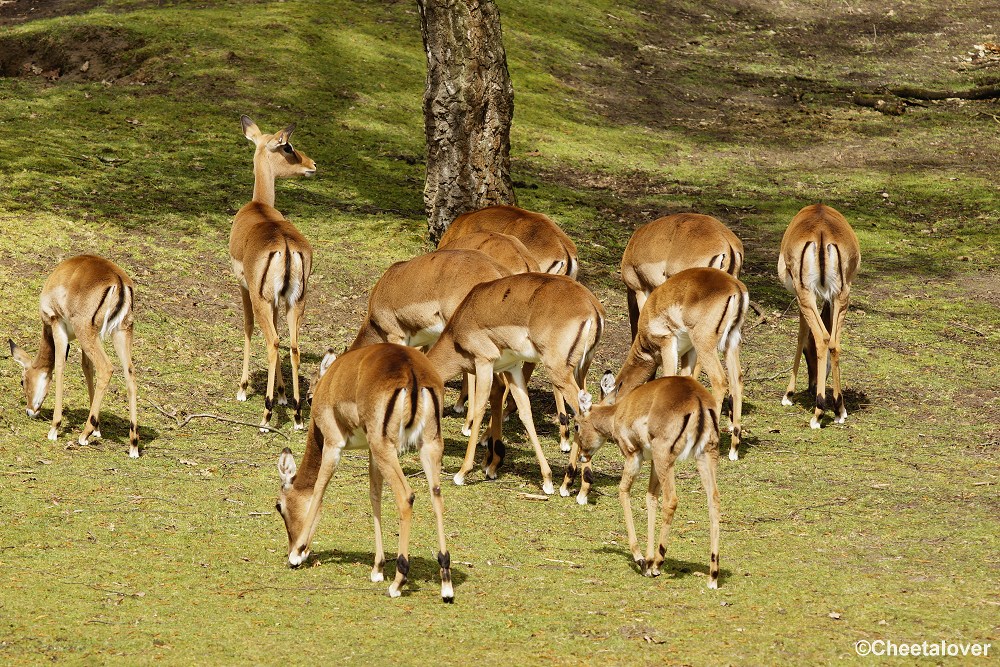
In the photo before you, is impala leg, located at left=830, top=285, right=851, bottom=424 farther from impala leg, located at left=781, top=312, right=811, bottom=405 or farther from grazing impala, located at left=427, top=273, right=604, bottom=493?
grazing impala, located at left=427, top=273, right=604, bottom=493

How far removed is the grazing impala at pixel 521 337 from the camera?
8570 millimetres

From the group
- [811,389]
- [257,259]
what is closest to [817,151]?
[811,389]

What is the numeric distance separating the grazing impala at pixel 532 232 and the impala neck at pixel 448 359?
190cm

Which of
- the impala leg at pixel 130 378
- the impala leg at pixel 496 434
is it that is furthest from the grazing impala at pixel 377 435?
the impala leg at pixel 130 378

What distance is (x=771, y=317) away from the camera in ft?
44.2

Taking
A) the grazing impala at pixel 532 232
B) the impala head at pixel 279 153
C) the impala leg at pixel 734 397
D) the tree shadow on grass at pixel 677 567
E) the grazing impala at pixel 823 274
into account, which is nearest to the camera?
the tree shadow on grass at pixel 677 567

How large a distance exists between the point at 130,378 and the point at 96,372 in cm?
25

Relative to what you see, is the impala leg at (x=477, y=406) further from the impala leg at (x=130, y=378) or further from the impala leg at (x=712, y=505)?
the impala leg at (x=130, y=378)

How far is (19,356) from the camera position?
9.63 m

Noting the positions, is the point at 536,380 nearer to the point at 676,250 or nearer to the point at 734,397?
the point at 676,250

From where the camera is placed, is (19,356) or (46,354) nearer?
(46,354)

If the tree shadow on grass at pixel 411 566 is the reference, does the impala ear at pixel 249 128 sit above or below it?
above

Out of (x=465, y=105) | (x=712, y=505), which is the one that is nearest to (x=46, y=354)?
(x=712, y=505)

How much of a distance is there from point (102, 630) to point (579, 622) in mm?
2385
